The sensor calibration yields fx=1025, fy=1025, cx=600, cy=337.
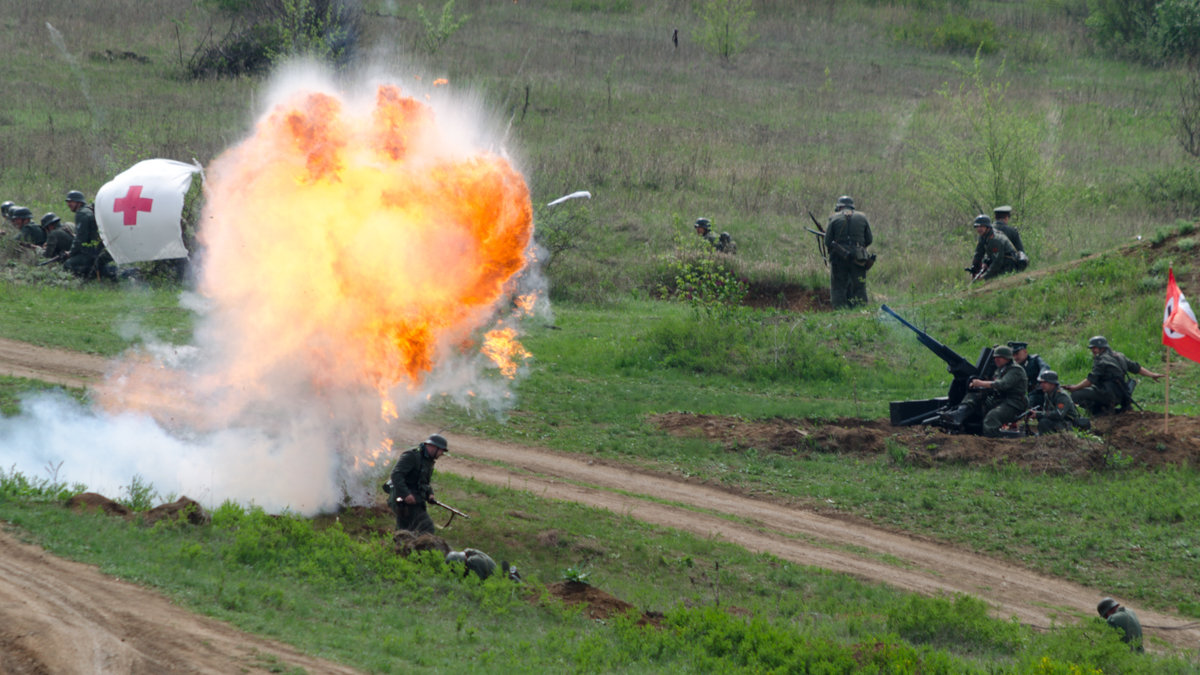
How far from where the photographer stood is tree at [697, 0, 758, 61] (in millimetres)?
57844

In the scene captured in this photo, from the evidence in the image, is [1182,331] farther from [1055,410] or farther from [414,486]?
[414,486]

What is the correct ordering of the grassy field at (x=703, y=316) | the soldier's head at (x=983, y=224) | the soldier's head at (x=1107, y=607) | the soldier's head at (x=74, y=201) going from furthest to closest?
the soldier's head at (x=74, y=201)
the soldier's head at (x=983, y=224)
the soldier's head at (x=1107, y=607)
the grassy field at (x=703, y=316)

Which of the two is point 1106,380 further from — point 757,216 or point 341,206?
point 757,216

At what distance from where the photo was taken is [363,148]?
1273 centimetres

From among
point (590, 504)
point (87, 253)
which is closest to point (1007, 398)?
point (590, 504)

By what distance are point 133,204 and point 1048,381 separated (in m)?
Result: 19.9

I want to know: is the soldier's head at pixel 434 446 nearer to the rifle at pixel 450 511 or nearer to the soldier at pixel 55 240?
the rifle at pixel 450 511

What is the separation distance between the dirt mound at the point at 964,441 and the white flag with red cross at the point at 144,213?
1265 cm

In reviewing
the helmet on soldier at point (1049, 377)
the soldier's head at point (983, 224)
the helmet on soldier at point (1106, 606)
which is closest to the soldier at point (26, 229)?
the soldier's head at point (983, 224)

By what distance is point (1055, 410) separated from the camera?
17406 millimetres

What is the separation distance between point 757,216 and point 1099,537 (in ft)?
71.8

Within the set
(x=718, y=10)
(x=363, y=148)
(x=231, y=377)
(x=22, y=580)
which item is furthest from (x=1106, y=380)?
(x=718, y=10)

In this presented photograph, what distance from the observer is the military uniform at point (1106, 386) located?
18016 millimetres

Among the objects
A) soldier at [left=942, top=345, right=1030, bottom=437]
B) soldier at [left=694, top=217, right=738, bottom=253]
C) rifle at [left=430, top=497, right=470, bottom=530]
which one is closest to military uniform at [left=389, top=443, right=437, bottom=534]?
rifle at [left=430, top=497, right=470, bottom=530]
